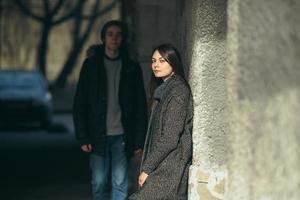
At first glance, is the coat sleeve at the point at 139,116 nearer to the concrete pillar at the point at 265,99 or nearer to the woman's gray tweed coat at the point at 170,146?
the woman's gray tweed coat at the point at 170,146

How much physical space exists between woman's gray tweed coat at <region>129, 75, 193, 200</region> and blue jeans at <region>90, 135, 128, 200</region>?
1275 mm

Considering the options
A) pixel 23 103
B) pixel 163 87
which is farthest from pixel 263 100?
pixel 23 103

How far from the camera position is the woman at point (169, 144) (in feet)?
20.2

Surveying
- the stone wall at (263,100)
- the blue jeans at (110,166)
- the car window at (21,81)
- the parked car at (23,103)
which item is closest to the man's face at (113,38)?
the blue jeans at (110,166)

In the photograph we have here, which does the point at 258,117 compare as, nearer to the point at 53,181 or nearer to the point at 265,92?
the point at 265,92

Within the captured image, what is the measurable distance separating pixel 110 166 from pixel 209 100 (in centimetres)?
180

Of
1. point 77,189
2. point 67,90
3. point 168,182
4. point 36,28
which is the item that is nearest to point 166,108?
point 168,182

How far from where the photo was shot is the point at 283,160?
4996 mm

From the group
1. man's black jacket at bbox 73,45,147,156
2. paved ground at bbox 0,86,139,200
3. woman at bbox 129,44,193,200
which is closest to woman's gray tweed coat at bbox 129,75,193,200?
woman at bbox 129,44,193,200

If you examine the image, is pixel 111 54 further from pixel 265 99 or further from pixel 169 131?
pixel 265 99

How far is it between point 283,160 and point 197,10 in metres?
1.56

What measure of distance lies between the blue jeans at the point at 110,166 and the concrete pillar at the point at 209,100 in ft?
4.88

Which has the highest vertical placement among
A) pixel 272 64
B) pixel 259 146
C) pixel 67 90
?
pixel 272 64

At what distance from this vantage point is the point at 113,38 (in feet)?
24.6
